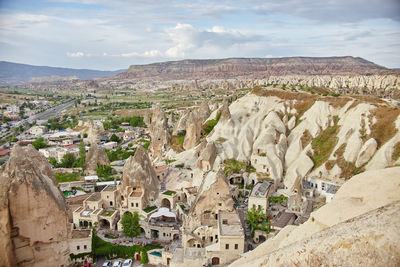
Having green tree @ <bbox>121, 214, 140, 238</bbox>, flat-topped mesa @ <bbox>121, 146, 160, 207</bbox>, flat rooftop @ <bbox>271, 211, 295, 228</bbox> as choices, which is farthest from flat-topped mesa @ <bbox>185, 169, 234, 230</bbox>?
flat-topped mesa @ <bbox>121, 146, 160, 207</bbox>

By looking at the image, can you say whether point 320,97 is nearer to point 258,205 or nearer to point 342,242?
point 258,205

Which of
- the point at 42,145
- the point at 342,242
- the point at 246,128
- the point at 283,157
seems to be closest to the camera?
the point at 342,242

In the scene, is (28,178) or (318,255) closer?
(318,255)

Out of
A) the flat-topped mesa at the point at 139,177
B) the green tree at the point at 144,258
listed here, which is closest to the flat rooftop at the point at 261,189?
the flat-topped mesa at the point at 139,177

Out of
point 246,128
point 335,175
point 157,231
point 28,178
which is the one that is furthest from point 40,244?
point 246,128

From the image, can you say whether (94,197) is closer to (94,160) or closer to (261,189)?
(94,160)

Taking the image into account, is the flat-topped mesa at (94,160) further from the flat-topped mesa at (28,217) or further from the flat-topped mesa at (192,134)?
the flat-topped mesa at (28,217)
